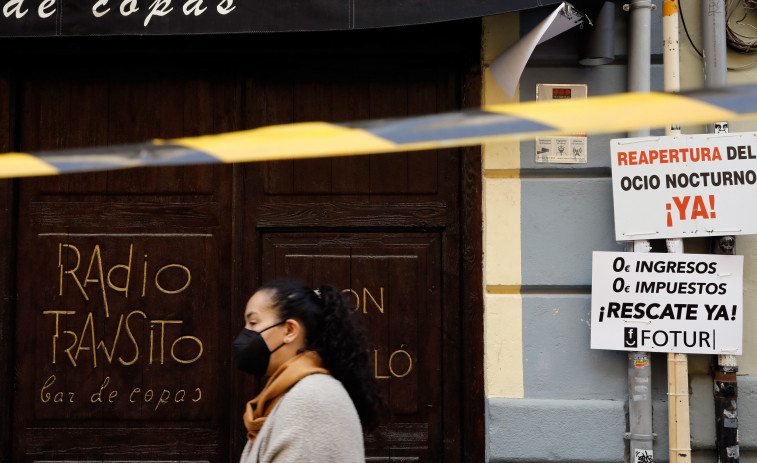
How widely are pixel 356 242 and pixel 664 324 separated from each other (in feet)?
6.06

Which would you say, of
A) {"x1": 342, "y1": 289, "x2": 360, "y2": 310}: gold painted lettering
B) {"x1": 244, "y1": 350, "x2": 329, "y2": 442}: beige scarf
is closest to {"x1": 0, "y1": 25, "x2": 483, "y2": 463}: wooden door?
{"x1": 342, "y1": 289, "x2": 360, "y2": 310}: gold painted lettering

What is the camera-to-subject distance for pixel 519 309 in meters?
4.66

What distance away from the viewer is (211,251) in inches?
196

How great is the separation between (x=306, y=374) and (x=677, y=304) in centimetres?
280

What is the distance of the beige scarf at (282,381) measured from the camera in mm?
2445

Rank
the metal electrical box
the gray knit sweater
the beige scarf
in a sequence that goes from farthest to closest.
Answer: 1. the metal electrical box
2. the beige scarf
3. the gray knit sweater

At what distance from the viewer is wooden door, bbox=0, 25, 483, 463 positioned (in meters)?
4.91

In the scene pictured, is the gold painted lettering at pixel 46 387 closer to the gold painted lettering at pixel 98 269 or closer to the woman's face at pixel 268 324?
the gold painted lettering at pixel 98 269

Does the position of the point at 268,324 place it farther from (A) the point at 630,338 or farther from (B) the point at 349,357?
(A) the point at 630,338

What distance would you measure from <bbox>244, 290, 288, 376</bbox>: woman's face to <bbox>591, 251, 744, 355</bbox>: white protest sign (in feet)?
8.27

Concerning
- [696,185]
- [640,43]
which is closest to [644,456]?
[696,185]

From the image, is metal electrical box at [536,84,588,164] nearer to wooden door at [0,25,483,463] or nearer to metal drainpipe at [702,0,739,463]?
wooden door at [0,25,483,463]

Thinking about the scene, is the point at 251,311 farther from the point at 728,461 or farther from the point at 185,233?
the point at 728,461

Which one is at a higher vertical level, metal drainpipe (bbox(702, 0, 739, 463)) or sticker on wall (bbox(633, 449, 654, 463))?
metal drainpipe (bbox(702, 0, 739, 463))
